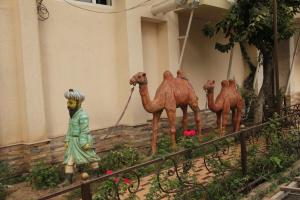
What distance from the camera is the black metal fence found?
3541 millimetres

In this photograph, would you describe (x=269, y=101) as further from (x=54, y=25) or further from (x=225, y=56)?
(x=54, y=25)

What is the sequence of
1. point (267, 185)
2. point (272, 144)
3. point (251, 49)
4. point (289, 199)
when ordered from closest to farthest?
point (289, 199)
point (267, 185)
point (272, 144)
point (251, 49)

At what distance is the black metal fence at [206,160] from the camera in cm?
354

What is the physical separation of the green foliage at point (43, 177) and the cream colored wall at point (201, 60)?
5.32 m

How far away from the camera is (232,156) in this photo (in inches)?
213

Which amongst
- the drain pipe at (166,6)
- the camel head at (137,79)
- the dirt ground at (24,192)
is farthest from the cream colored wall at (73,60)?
the camel head at (137,79)

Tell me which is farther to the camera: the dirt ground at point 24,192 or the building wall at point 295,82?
the building wall at point 295,82

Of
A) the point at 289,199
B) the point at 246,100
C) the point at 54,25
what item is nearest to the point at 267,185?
the point at 289,199

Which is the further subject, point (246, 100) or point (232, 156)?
point (246, 100)

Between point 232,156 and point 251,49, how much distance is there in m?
8.52

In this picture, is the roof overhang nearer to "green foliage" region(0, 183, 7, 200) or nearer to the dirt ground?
the dirt ground

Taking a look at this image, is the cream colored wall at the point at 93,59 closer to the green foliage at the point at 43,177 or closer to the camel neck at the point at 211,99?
the green foliage at the point at 43,177

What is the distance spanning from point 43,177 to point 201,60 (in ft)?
21.2

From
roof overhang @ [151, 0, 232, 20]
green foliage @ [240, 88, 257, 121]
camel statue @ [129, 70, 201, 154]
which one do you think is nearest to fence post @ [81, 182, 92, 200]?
camel statue @ [129, 70, 201, 154]
